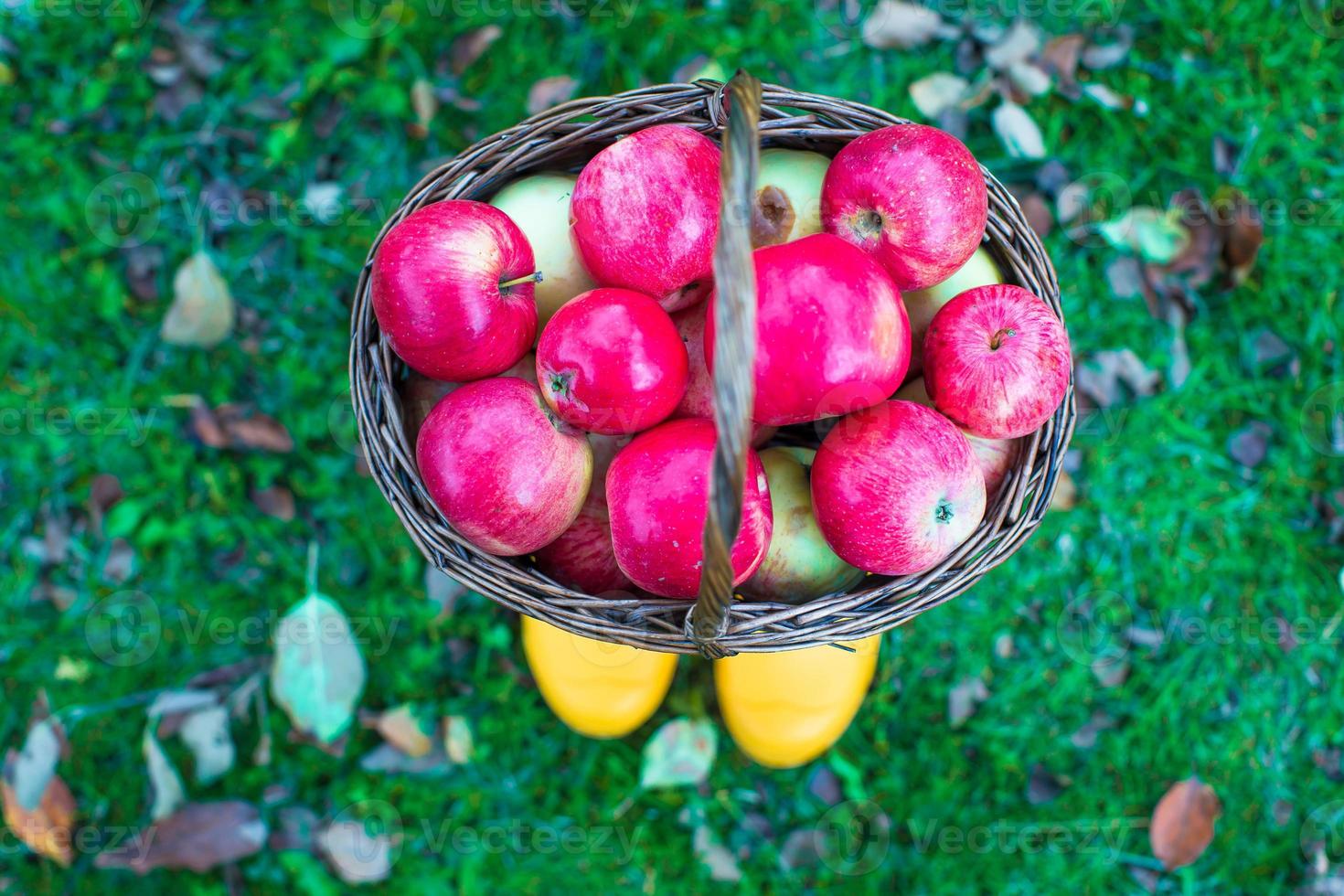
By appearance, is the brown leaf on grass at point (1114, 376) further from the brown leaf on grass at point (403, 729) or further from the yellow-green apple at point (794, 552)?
the brown leaf on grass at point (403, 729)

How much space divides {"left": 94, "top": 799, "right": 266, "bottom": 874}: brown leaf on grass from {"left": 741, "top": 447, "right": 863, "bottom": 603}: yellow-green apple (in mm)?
1352

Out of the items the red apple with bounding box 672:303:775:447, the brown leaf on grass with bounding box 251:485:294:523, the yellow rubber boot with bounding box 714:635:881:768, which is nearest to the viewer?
the red apple with bounding box 672:303:775:447

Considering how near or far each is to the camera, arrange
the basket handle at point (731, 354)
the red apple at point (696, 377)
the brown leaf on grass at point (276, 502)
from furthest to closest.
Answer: the brown leaf on grass at point (276, 502) < the red apple at point (696, 377) < the basket handle at point (731, 354)

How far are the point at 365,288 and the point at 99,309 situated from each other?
1104 mm

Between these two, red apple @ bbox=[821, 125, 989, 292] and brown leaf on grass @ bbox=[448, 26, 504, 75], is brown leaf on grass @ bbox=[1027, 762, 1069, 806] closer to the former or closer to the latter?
red apple @ bbox=[821, 125, 989, 292]

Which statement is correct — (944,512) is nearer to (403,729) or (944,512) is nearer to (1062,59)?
(403,729)

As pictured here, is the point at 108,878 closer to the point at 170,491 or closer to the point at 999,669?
the point at 170,491

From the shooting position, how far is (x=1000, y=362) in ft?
4.09

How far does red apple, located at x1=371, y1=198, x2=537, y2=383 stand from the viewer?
1.22m

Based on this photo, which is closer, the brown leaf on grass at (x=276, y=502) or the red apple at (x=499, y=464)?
the red apple at (x=499, y=464)

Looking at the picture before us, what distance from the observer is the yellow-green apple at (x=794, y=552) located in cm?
137

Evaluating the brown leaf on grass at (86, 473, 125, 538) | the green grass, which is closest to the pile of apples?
the green grass

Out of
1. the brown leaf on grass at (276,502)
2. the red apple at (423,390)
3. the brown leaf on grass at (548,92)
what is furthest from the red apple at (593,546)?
the brown leaf on grass at (548,92)

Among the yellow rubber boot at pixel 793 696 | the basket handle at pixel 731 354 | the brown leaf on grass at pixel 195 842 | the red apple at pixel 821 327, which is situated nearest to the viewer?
the basket handle at pixel 731 354
